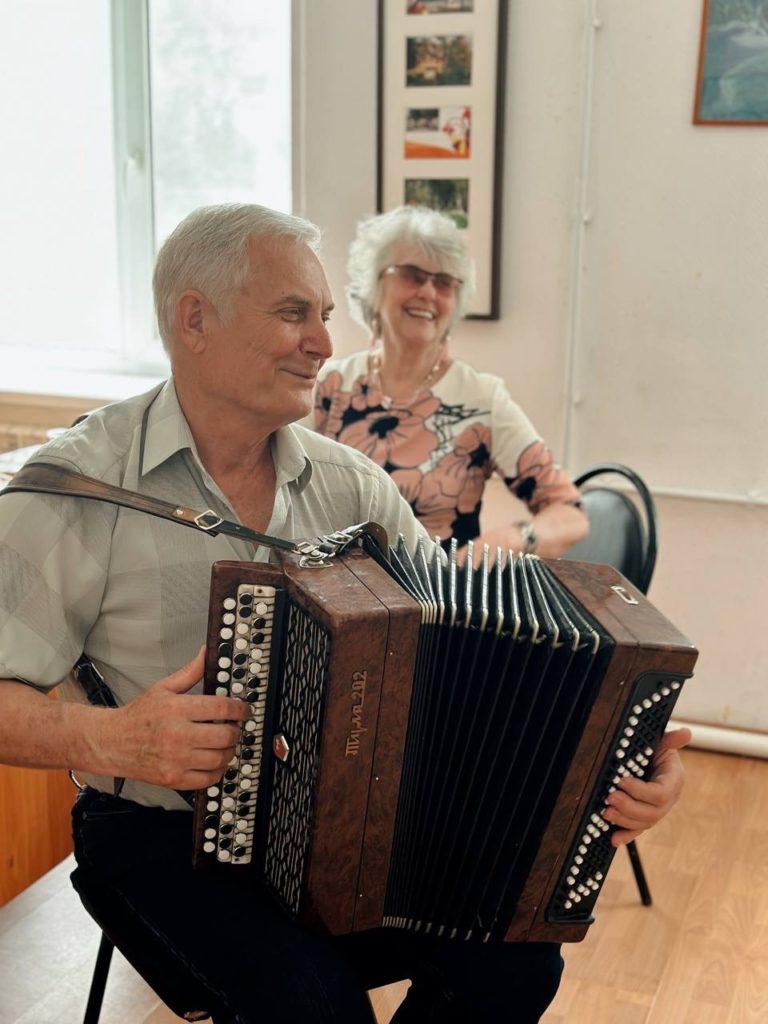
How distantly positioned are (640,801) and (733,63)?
199 centimetres

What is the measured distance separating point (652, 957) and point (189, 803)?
44.1 inches

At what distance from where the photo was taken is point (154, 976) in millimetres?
1377

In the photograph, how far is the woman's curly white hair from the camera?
2494mm

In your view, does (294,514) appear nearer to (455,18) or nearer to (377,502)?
(377,502)

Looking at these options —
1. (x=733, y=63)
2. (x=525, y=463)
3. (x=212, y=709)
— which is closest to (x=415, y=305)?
(x=525, y=463)

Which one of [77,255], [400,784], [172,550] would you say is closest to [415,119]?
[77,255]

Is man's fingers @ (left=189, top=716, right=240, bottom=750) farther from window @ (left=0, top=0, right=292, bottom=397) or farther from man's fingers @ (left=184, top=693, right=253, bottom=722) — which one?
window @ (left=0, top=0, right=292, bottom=397)

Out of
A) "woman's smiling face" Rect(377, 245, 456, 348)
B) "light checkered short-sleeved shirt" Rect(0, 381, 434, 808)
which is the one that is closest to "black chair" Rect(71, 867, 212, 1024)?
"light checkered short-sleeved shirt" Rect(0, 381, 434, 808)

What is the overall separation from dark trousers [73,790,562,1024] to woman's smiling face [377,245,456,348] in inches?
51.2

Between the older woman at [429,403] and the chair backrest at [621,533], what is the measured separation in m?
0.04

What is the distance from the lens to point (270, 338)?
1471 millimetres

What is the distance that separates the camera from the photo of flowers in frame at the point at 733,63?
2697 mm

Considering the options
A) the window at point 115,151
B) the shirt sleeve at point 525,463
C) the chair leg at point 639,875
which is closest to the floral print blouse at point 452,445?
the shirt sleeve at point 525,463

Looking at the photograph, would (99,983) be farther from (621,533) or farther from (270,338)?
(621,533)
